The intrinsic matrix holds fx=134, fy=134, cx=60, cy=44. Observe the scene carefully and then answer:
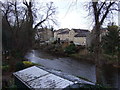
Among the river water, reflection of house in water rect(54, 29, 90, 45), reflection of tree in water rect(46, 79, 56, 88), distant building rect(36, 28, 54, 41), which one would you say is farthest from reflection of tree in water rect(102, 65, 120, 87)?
reflection of house in water rect(54, 29, 90, 45)

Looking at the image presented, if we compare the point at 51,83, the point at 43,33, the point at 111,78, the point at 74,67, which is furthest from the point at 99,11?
the point at 43,33

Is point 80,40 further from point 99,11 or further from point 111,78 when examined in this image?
point 99,11

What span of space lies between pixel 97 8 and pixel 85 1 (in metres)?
0.24

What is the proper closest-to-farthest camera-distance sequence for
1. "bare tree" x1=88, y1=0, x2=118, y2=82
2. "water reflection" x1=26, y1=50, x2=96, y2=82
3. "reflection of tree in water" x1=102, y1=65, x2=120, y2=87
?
"bare tree" x1=88, y1=0, x2=118, y2=82 → "reflection of tree in water" x1=102, y1=65, x2=120, y2=87 → "water reflection" x1=26, y1=50, x2=96, y2=82

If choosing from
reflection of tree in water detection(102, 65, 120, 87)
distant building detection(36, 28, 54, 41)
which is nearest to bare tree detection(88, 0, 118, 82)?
reflection of tree in water detection(102, 65, 120, 87)

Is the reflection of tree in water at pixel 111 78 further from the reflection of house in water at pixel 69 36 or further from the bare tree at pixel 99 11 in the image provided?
the reflection of house in water at pixel 69 36

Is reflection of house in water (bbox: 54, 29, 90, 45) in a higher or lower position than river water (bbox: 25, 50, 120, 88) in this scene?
higher

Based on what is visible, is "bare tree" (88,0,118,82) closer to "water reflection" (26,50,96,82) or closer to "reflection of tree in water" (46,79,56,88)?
"reflection of tree in water" (46,79,56,88)

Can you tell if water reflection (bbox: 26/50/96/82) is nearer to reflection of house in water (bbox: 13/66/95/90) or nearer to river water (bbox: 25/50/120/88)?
river water (bbox: 25/50/120/88)

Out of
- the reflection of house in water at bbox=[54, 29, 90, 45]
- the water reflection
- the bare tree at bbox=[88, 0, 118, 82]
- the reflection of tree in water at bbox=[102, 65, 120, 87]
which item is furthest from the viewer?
the reflection of house in water at bbox=[54, 29, 90, 45]

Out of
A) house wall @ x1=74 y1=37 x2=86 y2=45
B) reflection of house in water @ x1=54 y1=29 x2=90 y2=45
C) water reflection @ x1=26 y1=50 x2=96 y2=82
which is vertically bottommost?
water reflection @ x1=26 y1=50 x2=96 y2=82

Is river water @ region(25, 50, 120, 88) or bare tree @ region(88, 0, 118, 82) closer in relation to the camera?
bare tree @ region(88, 0, 118, 82)

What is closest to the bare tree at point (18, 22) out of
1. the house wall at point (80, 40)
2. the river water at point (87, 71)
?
the river water at point (87, 71)

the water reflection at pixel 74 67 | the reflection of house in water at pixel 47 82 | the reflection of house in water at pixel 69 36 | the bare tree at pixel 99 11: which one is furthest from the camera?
the reflection of house in water at pixel 69 36
